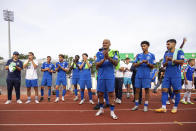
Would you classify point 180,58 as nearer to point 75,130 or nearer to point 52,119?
point 75,130

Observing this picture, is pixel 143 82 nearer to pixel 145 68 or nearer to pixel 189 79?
pixel 145 68

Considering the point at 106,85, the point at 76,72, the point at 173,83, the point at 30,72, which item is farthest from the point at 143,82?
the point at 30,72

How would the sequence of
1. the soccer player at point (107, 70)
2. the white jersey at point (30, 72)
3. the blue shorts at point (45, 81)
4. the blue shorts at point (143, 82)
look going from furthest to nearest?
the blue shorts at point (45, 81), the white jersey at point (30, 72), the blue shorts at point (143, 82), the soccer player at point (107, 70)

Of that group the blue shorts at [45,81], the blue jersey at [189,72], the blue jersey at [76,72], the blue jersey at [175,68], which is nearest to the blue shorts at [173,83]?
the blue jersey at [175,68]

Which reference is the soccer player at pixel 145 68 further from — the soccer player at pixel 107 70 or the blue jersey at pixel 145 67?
the soccer player at pixel 107 70

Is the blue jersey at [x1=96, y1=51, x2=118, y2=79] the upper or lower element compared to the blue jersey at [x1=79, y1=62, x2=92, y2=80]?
upper

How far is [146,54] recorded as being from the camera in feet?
15.7

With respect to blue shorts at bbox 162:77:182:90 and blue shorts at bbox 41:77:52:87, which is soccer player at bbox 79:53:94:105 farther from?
blue shorts at bbox 162:77:182:90

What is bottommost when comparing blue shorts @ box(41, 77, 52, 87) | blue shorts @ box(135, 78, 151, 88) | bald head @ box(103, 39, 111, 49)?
blue shorts @ box(41, 77, 52, 87)

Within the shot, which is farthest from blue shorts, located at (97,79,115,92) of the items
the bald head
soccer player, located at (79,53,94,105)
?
soccer player, located at (79,53,94,105)

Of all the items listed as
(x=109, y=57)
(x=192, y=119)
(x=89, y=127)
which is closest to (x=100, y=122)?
(x=89, y=127)

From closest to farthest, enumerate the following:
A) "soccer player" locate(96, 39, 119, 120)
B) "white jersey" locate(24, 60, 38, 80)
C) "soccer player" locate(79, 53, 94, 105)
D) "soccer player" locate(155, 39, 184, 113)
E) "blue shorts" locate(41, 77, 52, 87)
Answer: "soccer player" locate(96, 39, 119, 120) < "soccer player" locate(155, 39, 184, 113) < "soccer player" locate(79, 53, 94, 105) < "white jersey" locate(24, 60, 38, 80) < "blue shorts" locate(41, 77, 52, 87)

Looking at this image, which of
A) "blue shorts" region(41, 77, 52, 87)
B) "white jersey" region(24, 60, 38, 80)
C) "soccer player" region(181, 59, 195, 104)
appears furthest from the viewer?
"blue shorts" region(41, 77, 52, 87)

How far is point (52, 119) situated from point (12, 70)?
12.2 ft
